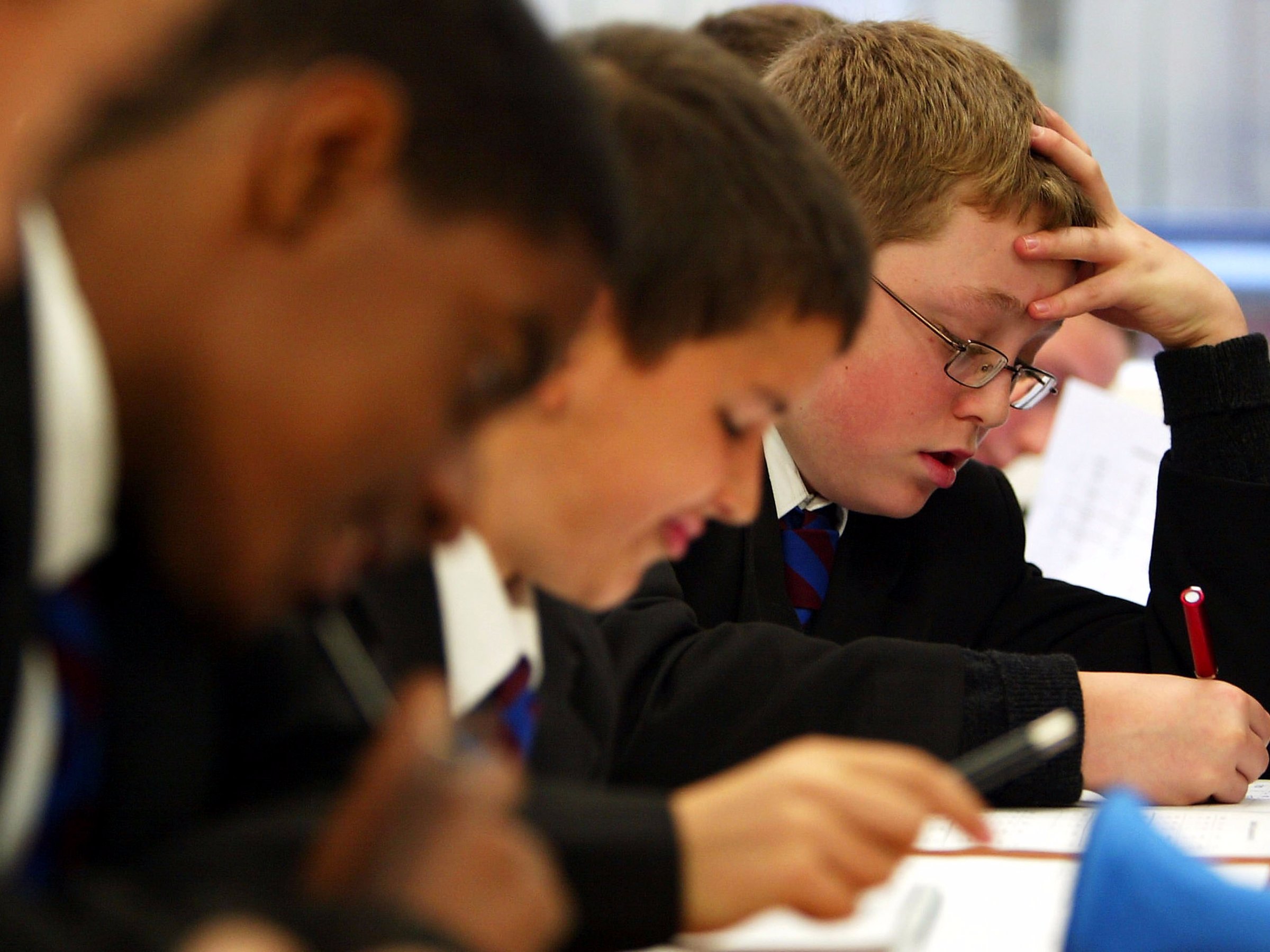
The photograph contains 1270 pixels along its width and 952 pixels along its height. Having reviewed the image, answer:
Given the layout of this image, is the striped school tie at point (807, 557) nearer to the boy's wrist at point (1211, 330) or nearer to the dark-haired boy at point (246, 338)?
the boy's wrist at point (1211, 330)

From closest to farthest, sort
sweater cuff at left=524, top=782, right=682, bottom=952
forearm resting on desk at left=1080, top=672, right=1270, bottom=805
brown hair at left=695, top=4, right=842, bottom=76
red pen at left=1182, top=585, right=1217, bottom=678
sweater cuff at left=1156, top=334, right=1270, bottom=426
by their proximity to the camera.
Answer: sweater cuff at left=524, top=782, right=682, bottom=952
forearm resting on desk at left=1080, top=672, right=1270, bottom=805
red pen at left=1182, top=585, right=1217, bottom=678
sweater cuff at left=1156, top=334, right=1270, bottom=426
brown hair at left=695, top=4, right=842, bottom=76

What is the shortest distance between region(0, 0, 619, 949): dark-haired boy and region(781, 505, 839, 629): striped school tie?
830 mm

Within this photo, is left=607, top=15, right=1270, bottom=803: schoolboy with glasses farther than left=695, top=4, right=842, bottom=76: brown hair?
No

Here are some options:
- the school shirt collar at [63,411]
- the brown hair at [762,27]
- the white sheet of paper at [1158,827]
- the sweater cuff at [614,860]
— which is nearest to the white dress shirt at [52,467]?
the school shirt collar at [63,411]

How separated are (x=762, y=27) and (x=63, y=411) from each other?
1620 millimetres

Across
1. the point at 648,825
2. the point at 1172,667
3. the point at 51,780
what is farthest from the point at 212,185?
the point at 1172,667

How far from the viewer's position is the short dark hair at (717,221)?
0.69 m

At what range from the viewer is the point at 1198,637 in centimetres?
114

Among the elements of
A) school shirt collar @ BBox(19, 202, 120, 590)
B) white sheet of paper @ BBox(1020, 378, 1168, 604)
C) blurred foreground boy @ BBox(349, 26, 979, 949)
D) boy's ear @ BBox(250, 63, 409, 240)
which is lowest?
white sheet of paper @ BBox(1020, 378, 1168, 604)

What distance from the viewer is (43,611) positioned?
401 millimetres

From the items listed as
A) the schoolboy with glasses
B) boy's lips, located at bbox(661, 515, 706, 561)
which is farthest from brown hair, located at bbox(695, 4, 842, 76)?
boy's lips, located at bbox(661, 515, 706, 561)

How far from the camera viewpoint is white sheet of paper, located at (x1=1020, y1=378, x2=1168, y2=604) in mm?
1527

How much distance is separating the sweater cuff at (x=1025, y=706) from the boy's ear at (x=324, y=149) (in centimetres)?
67

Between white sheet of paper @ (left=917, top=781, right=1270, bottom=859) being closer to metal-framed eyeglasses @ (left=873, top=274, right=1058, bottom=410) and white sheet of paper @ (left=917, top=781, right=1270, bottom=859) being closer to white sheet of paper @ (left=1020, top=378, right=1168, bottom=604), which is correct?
metal-framed eyeglasses @ (left=873, top=274, right=1058, bottom=410)
